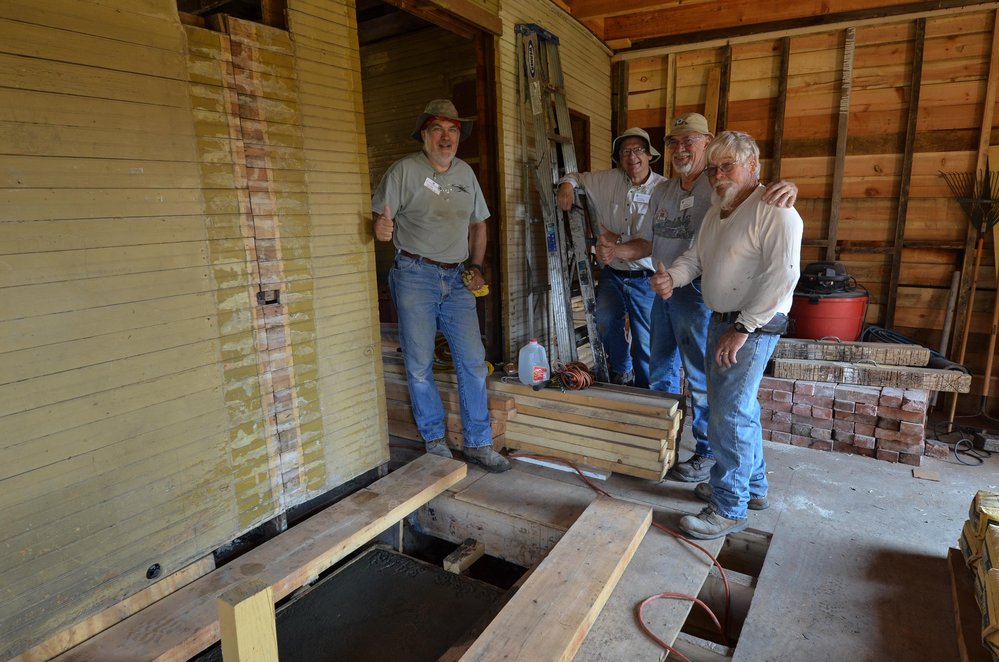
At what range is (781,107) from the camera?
14.8ft

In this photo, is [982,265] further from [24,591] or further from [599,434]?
[24,591]

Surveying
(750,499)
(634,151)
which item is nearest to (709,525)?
(750,499)

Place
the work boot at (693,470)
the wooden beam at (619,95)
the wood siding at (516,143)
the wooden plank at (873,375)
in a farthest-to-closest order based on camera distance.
→ the wooden beam at (619,95)
the wood siding at (516,143)
the wooden plank at (873,375)
the work boot at (693,470)

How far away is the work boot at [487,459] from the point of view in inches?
120

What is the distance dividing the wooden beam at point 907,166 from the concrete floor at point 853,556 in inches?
57.0

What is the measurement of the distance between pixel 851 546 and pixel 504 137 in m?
2.77

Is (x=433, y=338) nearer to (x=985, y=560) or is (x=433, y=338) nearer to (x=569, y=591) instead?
(x=569, y=591)

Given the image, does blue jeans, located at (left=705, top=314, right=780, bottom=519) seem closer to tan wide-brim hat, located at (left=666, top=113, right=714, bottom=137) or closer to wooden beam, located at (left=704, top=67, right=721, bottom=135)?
tan wide-brim hat, located at (left=666, top=113, right=714, bottom=137)

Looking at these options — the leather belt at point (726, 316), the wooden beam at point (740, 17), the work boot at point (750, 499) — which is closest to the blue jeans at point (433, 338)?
the work boot at point (750, 499)

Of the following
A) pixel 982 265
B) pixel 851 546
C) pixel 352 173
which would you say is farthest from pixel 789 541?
pixel 982 265

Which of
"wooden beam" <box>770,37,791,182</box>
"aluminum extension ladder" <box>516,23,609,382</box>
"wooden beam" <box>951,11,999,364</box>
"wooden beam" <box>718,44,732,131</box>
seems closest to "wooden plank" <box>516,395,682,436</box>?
"aluminum extension ladder" <box>516,23,609,382</box>

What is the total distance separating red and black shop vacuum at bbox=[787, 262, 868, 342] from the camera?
150 inches

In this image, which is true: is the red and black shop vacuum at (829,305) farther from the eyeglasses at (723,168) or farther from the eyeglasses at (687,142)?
the eyeglasses at (723,168)

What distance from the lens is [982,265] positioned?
13.6 ft
